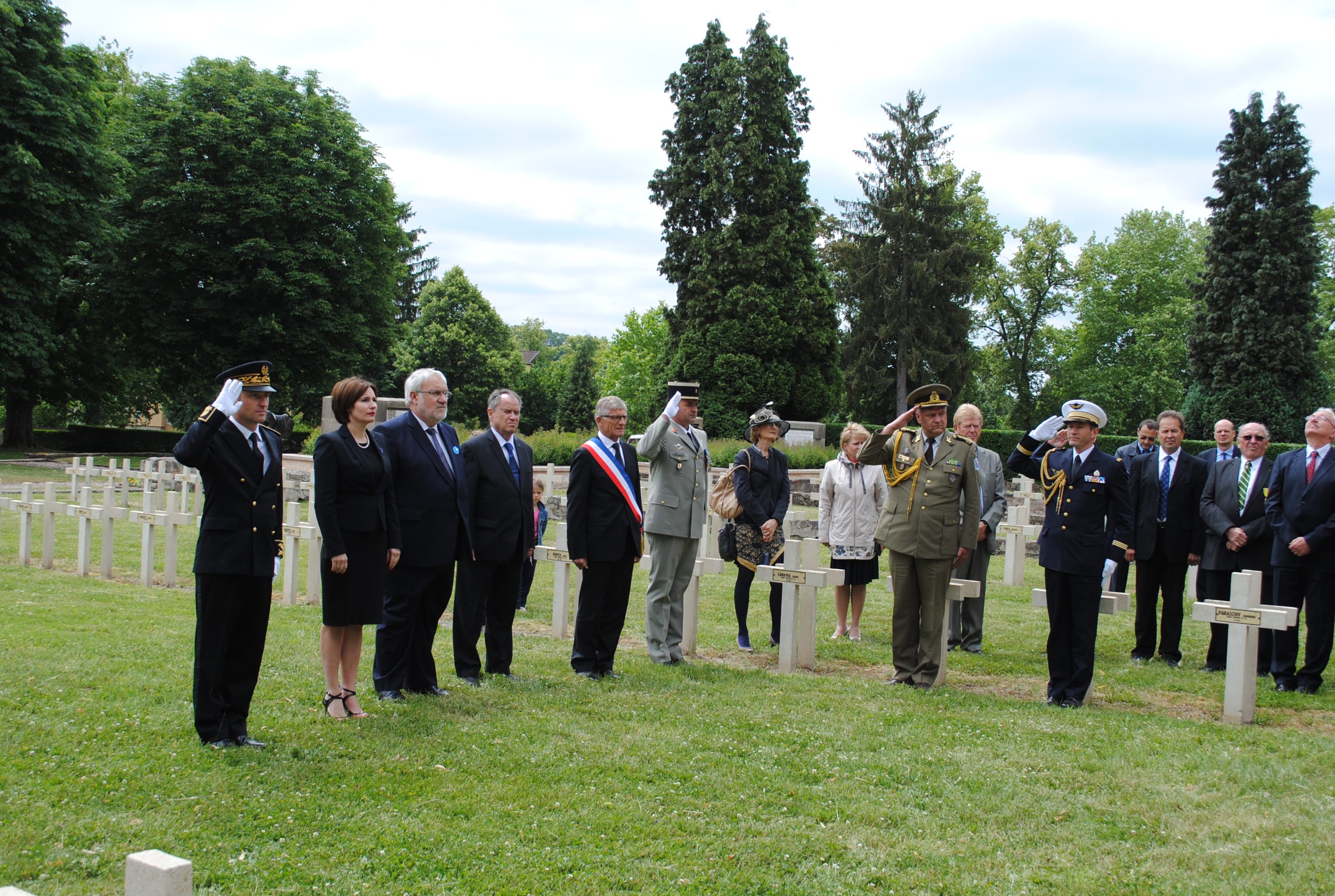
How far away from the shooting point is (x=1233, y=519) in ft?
25.0

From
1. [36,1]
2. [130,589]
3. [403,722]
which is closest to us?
[403,722]

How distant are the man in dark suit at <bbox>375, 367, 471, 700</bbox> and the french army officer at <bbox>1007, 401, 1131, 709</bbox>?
378 cm

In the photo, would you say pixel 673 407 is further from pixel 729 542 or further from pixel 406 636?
pixel 406 636

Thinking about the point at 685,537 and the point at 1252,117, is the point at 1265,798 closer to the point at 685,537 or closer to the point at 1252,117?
the point at 685,537

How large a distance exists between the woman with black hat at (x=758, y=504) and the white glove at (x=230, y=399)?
13.9 ft

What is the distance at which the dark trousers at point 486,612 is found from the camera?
638 cm

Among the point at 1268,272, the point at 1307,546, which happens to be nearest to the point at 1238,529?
the point at 1307,546

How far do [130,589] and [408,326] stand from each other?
3904 centimetres

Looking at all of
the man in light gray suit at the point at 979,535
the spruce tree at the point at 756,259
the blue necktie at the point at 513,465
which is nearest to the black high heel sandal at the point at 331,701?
the blue necktie at the point at 513,465

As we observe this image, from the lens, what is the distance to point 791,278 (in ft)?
109

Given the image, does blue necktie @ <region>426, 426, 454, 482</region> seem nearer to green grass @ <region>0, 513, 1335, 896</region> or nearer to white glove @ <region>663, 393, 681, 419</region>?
green grass @ <region>0, 513, 1335, 896</region>

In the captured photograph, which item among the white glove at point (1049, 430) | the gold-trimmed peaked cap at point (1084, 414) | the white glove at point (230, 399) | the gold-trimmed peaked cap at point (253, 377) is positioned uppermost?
the gold-trimmed peaked cap at point (1084, 414)

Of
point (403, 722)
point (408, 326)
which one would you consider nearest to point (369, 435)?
point (403, 722)

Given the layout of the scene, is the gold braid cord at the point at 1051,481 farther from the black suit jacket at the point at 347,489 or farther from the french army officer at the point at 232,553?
the french army officer at the point at 232,553
